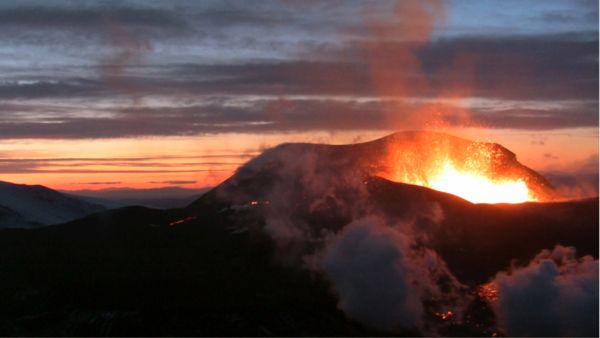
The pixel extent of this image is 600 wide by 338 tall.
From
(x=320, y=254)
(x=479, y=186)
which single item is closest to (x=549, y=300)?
(x=320, y=254)

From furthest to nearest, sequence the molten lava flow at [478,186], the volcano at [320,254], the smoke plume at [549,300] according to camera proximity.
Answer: the molten lava flow at [478,186] < the volcano at [320,254] < the smoke plume at [549,300]

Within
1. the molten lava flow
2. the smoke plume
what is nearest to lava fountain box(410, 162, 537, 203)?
the molten lava flow

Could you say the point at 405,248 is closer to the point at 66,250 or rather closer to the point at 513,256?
the point at 513,256

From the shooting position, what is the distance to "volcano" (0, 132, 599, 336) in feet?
240

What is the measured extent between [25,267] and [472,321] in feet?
150

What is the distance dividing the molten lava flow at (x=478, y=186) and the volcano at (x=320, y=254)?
710 millimetres

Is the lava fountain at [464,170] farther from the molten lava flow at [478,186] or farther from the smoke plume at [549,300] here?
the smoke plume at [549,300]

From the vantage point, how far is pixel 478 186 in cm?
9875

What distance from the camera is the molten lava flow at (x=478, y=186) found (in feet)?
320

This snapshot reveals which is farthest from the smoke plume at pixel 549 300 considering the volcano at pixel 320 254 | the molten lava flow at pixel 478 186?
the molten lava flow at pixel 478 186

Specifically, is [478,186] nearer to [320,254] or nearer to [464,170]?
[464,170]

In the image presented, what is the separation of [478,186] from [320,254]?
22.8m

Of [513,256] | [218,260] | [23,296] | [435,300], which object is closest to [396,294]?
[435,300]

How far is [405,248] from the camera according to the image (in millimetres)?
78188
